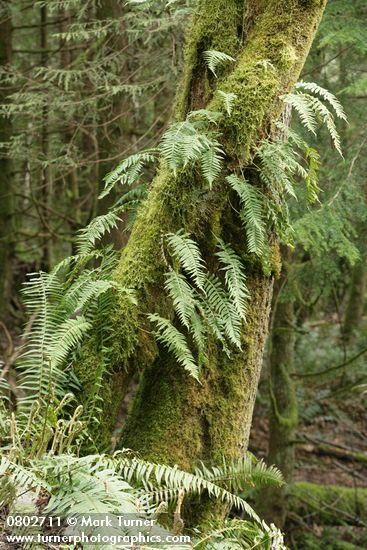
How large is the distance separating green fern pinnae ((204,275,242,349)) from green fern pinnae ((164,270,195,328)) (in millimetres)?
122

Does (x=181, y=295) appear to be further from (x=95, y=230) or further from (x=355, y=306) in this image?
(x=355, y=306)

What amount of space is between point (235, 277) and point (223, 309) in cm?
20

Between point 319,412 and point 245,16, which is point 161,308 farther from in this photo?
point 319,412

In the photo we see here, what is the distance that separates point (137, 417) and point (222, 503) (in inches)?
29.1

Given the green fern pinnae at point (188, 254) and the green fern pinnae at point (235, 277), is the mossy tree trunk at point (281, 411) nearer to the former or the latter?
the green fern pinnae at point (235, 277)

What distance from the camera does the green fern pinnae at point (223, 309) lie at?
363 cm

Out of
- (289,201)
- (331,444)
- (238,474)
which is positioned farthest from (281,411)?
(238,474)

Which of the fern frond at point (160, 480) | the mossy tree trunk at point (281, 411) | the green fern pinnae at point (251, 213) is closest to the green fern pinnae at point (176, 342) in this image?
the fern frond at point (160, 480)

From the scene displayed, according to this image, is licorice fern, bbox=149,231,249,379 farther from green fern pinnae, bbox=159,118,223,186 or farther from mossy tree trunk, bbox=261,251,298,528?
mossy tree trunk, bbox=261,251,298,528

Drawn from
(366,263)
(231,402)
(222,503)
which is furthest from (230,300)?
(366,263)

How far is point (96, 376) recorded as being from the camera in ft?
11.7

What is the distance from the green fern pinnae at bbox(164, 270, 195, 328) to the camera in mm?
3479

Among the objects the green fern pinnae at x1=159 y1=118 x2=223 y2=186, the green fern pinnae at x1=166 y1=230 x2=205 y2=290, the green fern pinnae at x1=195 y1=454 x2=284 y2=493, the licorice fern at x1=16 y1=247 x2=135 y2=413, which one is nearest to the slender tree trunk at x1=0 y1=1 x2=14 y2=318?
the licorice fern at x1=16 y1=247 x2=135 y2=413

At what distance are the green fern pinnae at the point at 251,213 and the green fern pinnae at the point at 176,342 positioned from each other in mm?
647
